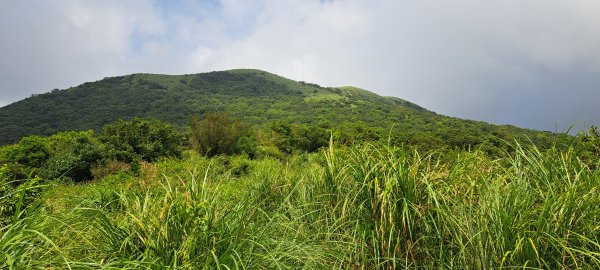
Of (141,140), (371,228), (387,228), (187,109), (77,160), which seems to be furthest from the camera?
(187,109)

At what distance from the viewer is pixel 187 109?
68312 mm

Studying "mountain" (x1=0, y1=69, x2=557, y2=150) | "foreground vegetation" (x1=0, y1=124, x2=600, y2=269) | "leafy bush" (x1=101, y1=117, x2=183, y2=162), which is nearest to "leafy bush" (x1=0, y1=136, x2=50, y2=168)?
"leafy bush" (x1=101, y1=117, x2=183, y2=162)

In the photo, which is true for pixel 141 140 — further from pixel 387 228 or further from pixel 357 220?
pixel 387 228

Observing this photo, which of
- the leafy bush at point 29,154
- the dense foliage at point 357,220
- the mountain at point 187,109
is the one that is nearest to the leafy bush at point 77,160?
the leafy bush at point 29,154

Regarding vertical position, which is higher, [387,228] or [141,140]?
[141,140]

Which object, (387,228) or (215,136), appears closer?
(387,228)

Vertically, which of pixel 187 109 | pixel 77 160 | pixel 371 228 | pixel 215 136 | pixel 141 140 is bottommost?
pixel 77 160

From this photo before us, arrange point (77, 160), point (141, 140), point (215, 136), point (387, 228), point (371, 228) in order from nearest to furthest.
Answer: point (387, 228), point (371, 228), point (77, 160), point (141, 140), point (215, 136)

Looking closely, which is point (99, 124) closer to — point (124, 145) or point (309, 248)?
point (124, 145)

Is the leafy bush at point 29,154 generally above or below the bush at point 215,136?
below

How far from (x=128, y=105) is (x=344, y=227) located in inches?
2934

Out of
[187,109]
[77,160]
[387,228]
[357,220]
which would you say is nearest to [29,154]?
[77,160]

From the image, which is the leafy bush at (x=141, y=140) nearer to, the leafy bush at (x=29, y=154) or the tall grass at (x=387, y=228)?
the leafy bush at (x=29, y=154)

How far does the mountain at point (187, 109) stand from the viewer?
48763 millimetres
